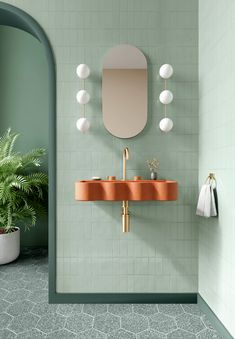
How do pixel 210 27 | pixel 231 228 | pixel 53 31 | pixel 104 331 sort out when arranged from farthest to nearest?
pixel 53 31, pixel 210 27, pixel 104 331, pixel 231 228

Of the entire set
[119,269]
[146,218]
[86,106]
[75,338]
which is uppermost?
[86,106]

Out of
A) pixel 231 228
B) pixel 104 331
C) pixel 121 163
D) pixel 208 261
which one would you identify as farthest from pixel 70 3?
pixel 104 331

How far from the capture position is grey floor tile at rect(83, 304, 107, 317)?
2195mm

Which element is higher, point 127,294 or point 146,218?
point 146,218

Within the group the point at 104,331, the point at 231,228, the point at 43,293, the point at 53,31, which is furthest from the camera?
the point at 43,293

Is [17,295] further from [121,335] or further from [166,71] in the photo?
[166,71]

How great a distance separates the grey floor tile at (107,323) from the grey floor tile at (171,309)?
356 millimetres

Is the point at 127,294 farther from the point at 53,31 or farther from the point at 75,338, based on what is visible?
the point at 53,31

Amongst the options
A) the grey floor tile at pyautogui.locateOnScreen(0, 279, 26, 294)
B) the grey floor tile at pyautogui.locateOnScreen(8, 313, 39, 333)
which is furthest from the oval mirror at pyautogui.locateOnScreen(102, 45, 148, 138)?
the grey floor tile at pyautogui.locateOnScreen(0, 279, 26, 294)

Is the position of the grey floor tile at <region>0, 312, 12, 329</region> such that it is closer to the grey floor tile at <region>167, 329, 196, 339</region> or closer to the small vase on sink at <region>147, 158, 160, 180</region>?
the grey floor tile at <region>167, 329, 196, 339</region>

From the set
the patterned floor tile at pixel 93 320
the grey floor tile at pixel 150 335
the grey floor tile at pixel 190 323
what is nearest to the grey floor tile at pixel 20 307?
the patterned floor tile at pixel 93 320

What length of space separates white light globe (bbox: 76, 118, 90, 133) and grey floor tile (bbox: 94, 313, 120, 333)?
4.33 feet

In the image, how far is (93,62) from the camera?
7.68 feet

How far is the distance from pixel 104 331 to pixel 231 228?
1.02 meters
